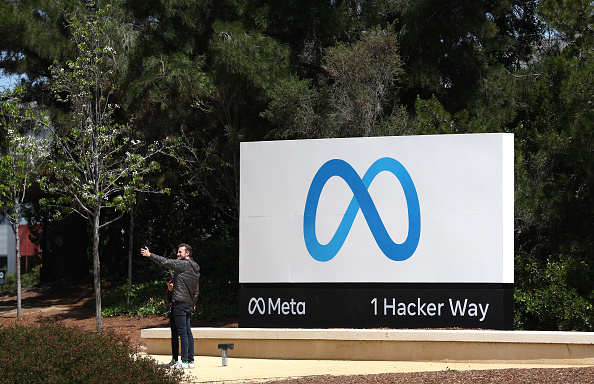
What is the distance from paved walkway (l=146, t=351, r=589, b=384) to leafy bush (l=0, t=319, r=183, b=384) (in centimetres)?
161

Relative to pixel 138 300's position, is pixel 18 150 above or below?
above

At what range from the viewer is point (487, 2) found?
1798 centimetres

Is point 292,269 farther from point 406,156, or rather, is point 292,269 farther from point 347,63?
point 347,63

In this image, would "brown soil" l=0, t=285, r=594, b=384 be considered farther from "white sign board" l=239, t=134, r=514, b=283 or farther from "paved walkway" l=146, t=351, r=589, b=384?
"white sign board" l=239, t=134, r=514, b=283

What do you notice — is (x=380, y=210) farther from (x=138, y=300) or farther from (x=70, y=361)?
(x=138, y=300)

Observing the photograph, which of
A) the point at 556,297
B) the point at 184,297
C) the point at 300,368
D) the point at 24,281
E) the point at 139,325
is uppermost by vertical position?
the point at 184,297

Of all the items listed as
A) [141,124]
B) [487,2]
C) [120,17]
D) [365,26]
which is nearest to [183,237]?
[141,124]

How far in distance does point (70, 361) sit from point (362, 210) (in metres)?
5.59

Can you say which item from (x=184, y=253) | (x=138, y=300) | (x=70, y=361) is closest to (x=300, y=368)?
(x=184, y=253)

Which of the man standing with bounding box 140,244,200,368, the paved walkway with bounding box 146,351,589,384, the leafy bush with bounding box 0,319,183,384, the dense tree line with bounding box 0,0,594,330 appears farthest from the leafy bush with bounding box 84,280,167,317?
the leafy bush with bounding box 0,319,183,384

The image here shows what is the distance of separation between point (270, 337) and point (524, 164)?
7368 millimetres

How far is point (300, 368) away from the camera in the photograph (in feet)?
33.6

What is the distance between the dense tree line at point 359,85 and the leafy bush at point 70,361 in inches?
342

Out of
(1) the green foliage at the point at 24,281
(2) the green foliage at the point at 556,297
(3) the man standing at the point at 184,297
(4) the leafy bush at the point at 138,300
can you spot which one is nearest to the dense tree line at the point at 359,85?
(2) the green foliage at the point at 556,297
